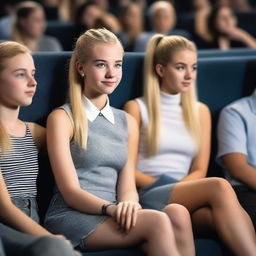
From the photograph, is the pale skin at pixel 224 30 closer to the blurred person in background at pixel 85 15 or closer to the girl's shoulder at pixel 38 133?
the blurred person in background at pixel 85 15

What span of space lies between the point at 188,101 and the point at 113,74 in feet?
1.45

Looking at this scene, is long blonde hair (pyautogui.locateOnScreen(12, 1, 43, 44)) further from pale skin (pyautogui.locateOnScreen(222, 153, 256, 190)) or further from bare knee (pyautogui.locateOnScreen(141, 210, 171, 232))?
bare knee (pyautogui.locateOnScreen(141, 210, 171, 232))

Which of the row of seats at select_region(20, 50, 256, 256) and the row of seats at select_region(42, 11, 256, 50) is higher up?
the row of seats at select_region(20, 50, 256, 256)

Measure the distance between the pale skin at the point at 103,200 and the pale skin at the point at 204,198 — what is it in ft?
0.46

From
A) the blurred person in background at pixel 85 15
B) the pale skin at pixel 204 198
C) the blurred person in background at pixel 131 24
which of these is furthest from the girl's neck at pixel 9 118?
the blurred person in background at pixel 131 24

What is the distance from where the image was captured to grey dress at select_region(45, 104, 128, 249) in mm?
2154

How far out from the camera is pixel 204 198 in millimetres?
2252

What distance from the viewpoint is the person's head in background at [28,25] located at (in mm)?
4430

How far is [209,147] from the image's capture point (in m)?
2.66

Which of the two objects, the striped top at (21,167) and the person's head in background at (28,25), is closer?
the striped top at (21,167)

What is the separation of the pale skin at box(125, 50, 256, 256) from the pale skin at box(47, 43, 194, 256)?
0.14 meters

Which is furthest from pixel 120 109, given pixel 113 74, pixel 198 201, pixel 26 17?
pixel 26 17

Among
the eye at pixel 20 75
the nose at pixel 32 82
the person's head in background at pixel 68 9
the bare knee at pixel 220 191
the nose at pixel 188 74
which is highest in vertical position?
the eye at pixel 20 75

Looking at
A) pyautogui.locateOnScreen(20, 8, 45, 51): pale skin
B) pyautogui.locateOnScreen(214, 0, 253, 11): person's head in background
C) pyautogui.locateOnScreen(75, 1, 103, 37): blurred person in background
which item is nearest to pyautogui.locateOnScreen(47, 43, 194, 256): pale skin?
pyautogui.locateOnScreen(20, 8, 45, 51): pale skin
